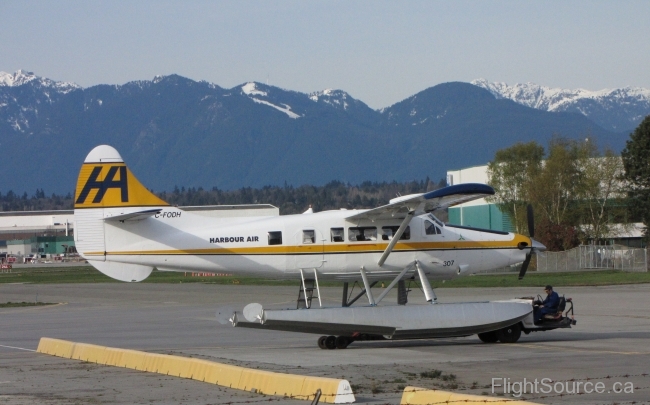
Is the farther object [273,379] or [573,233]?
[573,233]

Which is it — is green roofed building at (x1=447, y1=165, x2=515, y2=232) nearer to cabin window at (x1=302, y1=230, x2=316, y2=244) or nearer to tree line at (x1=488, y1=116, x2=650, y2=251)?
tree line at (x1=488, y1=116, x2=650, y2=251)

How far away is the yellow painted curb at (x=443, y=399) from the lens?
34.2 ft

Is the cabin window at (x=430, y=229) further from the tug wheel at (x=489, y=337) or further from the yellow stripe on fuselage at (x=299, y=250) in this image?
the tug wheel at (x=489, y=337)

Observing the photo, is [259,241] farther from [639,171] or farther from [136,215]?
[639,171]

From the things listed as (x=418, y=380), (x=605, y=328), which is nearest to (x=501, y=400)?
(x=418, y=380)

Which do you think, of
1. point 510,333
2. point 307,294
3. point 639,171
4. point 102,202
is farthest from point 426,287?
point 639,171

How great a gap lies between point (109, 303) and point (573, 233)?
35.9 m

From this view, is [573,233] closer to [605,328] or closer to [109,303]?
[109,303]

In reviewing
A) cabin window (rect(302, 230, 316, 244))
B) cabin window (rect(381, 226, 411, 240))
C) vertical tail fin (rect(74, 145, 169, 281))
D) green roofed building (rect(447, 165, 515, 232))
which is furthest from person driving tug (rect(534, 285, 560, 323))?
green roofed building (rect(447, 165, 515, 232))

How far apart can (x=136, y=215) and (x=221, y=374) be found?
252 inches

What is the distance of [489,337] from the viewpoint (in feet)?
64.2

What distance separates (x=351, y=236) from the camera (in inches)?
787

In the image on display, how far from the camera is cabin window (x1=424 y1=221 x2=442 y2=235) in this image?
2052 centimetres

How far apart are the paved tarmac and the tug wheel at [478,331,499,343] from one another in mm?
253
